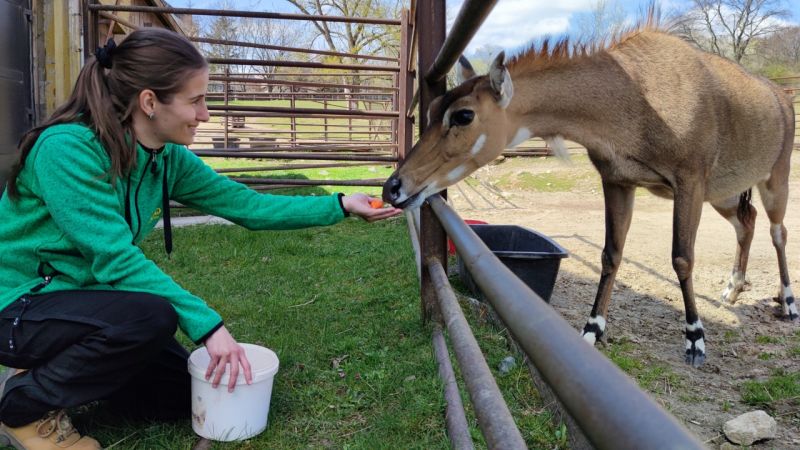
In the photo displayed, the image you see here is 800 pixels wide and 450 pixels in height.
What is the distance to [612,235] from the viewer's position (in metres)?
3.78

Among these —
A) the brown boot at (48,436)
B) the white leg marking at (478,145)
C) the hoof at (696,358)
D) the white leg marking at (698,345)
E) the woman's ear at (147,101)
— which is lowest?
the hoof at (696,358)

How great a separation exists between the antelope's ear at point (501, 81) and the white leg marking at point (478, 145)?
Result: 198 millimetres

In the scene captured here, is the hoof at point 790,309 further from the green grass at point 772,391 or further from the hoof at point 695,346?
the green grass at point 772,391

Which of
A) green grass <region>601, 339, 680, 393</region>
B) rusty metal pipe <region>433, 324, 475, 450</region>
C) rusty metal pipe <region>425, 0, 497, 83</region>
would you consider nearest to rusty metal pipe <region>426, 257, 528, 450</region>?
rusty metal pipe <region>433, 324, 475, 450</region>

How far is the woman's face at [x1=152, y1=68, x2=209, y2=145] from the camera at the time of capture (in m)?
1.98

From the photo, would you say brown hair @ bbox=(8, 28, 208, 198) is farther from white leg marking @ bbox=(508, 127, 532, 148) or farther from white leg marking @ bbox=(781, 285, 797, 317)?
white leg marking @ bbox=(781, 285, 797, 317)

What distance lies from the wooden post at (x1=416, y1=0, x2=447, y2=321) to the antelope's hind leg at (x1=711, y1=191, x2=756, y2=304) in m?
2.79

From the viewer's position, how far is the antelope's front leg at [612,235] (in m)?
3.63

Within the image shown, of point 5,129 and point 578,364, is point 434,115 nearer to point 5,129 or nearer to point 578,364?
point 578,364

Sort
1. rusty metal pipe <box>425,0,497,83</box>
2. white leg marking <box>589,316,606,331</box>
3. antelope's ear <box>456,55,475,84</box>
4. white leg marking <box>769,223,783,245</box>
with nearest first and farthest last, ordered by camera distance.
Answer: rusty metal pipe <box>425,0,497,83</box>, white leg marking <box>589,316,606,331</box>, antelope's ear <box>456,55,475,84</box>, white leg marking <box>769,223,783,245</box>

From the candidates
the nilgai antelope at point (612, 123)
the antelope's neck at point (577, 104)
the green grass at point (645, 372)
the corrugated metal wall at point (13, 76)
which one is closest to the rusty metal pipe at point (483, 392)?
the nilgai antelope at point (612, 123)

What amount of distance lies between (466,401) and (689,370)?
64.8 inches

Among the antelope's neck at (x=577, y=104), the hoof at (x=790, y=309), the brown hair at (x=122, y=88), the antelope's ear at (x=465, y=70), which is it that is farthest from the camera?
the hoof at (x=790, y=309)

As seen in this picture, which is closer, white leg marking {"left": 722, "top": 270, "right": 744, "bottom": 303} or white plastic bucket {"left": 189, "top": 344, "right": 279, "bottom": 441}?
white plastic bucket {"left": 189, "top": 344, "right": 279, "bottom": 441}
